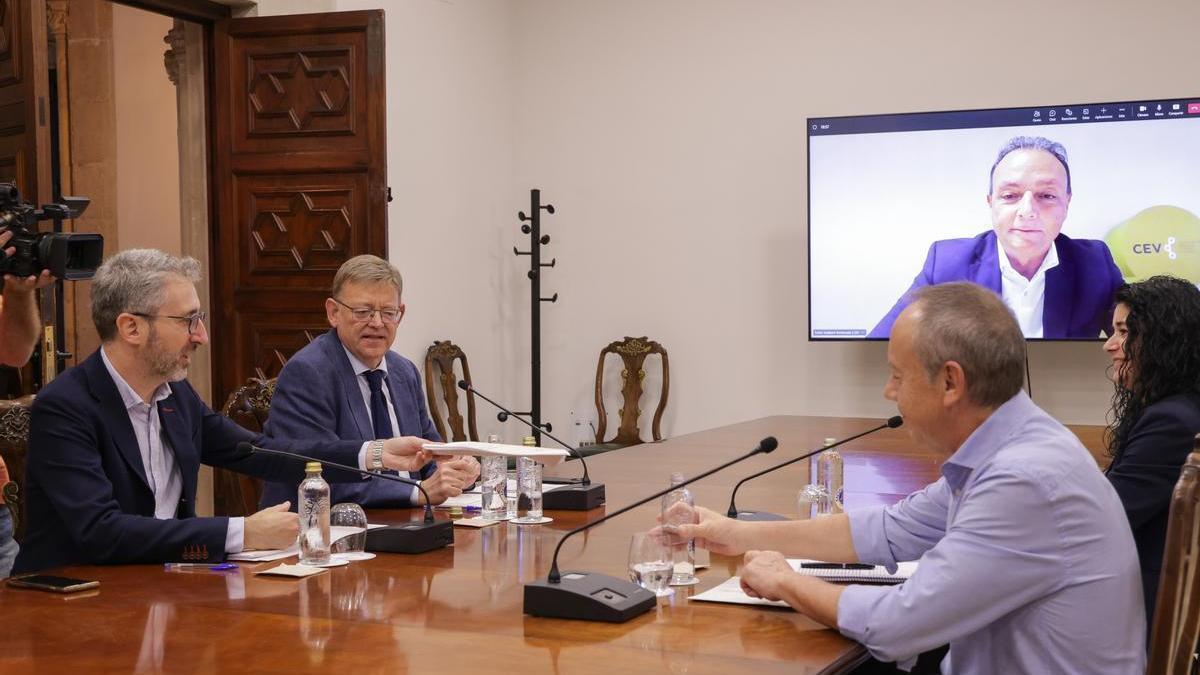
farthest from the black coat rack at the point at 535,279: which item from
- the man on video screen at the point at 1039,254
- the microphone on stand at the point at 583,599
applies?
the microphone on stand at the point at 583,599

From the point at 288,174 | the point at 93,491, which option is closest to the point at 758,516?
the point at 93,491

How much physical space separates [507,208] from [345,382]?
452 cm

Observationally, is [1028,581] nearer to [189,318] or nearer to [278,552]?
[278,552]

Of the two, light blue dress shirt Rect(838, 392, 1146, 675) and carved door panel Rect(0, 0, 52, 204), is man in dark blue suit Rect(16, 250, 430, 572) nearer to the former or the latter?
light blue dress shirt Rect(838, 392, 1146, 675)

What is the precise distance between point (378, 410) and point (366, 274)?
1.27 feet

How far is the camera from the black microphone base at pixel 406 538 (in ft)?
8.84

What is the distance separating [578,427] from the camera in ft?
26.2

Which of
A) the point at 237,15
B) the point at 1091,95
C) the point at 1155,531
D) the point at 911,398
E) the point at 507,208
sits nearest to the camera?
the point at 911,398

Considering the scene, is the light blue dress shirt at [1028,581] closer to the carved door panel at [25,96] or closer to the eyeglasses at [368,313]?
the eyeglasses at [368,313]

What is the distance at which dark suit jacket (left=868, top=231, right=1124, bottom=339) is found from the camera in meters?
6.41

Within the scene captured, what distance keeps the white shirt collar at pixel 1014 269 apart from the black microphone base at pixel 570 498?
12.8 feet

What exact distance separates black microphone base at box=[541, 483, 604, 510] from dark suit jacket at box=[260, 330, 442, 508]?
1.16 feet

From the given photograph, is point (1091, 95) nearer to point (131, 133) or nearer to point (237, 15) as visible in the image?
point (237, 15)

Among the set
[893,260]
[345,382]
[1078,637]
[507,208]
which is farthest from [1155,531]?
[507,208]
